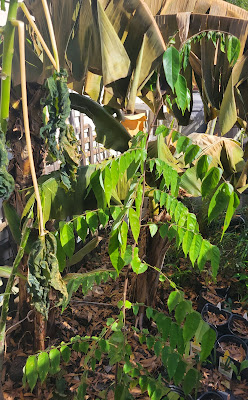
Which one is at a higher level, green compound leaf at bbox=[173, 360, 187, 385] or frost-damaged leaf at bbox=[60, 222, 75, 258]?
frost-damaged leaf at bbox=[60, 222, 75, 258]

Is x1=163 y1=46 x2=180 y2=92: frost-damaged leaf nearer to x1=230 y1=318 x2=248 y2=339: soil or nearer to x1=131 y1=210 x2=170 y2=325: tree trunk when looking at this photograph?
x1=131 y1=210 x2=170 y2=325: tree trunk

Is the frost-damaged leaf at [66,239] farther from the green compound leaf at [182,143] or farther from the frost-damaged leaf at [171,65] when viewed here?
the frost-damaged leaf at [171,65]

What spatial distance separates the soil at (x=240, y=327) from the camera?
2.94 m

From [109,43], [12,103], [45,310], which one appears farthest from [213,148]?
[45,310]

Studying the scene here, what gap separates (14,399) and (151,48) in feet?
7.54

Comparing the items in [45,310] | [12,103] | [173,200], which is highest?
[12,103]

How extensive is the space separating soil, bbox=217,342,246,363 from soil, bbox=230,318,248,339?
0.67 feet

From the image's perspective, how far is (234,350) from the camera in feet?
8.77

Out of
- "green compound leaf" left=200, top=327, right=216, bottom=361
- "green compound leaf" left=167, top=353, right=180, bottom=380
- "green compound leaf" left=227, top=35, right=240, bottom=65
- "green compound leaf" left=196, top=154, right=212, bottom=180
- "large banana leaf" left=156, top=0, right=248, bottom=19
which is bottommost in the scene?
"green compound leaf" left=167, top=353, right=180, bottom=380

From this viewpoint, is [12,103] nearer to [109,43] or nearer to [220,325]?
[109,43]

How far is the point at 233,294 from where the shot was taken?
352 cm

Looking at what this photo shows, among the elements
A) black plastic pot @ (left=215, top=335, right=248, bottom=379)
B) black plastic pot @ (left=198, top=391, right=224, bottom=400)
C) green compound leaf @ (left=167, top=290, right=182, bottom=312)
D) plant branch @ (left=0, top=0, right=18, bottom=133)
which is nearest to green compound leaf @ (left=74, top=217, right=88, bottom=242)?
green compound leaf @ (left=167, top=290, right=182, bottom=312)

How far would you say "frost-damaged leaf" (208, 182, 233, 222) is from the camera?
1.22 m

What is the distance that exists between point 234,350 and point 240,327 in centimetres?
39
